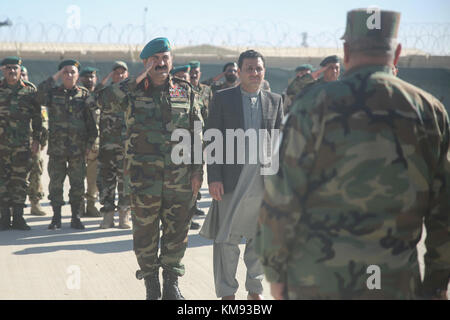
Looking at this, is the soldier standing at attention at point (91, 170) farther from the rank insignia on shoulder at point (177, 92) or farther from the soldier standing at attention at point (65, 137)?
the rank insignia on shoulder at point (177, 92)

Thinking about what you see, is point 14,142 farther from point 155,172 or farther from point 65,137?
point 155,172

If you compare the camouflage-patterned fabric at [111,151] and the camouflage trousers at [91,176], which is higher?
the camouflage-patterned fabric at [111,151]

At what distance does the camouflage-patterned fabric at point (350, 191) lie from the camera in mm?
2160

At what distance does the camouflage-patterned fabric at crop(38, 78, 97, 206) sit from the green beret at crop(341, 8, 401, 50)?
5.63 meters


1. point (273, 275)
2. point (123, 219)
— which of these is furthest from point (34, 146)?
point (273, 275)

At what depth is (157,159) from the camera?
4.48 m

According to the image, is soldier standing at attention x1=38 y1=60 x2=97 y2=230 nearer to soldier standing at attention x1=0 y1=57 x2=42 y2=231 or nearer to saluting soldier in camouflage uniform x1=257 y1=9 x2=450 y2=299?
soldier standing at attention x1=0 y1=57 x2=42 y2=231

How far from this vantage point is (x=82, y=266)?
561 cm

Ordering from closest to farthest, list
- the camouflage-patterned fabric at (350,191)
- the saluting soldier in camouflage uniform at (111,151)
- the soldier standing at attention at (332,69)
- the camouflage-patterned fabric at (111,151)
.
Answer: the camouflage-patterned fabric at (350,191) < the soldier standing at attention at (332,69) < the saluting soldier in camouflage uniform at (111,151) < the camouflage-patterned fabric at (111,151)

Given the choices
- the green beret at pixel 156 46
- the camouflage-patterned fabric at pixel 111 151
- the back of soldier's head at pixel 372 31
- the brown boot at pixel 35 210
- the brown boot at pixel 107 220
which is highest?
the back of soldier's head at pixel 372 31

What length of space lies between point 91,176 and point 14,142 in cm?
140

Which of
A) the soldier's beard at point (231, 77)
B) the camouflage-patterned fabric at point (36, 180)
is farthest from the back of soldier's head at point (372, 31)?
the soldier's beard at point (231, 77)
